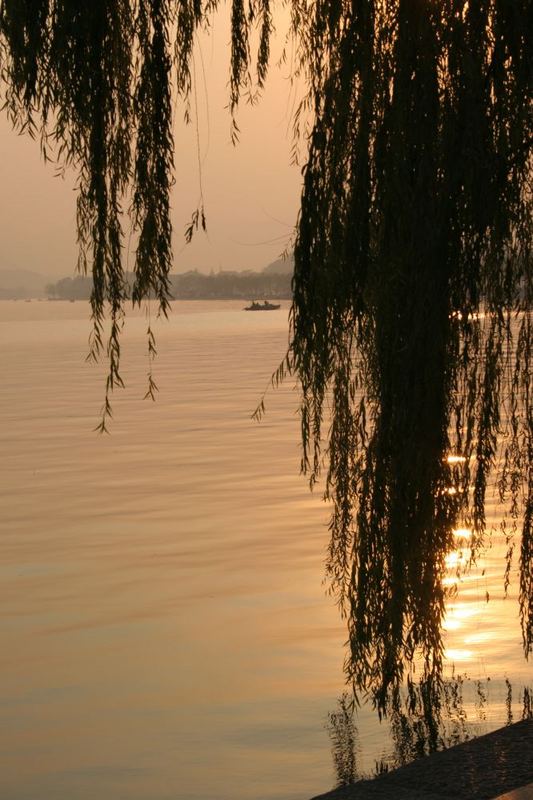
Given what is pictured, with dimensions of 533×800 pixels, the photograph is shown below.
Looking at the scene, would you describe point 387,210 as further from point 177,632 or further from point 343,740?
point 177,632

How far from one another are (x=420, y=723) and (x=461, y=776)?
2.18 metres

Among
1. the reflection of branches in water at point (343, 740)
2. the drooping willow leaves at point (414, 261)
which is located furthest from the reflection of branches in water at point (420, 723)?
the drooping willow leaves at point (414, 261)

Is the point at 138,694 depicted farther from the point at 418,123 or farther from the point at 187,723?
the point at 418,123

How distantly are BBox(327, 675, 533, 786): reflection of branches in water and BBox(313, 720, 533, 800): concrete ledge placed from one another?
3.89ft

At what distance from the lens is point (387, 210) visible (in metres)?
5.42

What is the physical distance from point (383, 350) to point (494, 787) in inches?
65.6

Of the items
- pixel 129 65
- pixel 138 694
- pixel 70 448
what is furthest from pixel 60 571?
pixel 70 448

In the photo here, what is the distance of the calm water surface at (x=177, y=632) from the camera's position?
7168 mm

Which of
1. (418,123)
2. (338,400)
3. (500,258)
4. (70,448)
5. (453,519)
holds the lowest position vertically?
(70,448)

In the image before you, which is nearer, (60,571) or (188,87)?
(188,87)

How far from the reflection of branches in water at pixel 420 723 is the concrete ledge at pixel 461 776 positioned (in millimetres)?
1186

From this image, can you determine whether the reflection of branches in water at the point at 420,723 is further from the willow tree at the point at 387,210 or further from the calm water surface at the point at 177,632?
the willow tree at the point at 387,210

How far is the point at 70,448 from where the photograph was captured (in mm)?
20891

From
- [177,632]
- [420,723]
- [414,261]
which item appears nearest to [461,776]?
[414,261]
